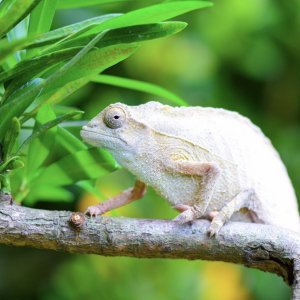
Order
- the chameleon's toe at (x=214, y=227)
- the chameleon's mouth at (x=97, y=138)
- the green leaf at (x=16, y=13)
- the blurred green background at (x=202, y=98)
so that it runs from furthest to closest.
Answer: the blurred green background at (x=202, y=98) → the chameleon's mouth at (x=97, y=138) → the chameleon's toe at (x=214, y=227) → the green leaf at (x=16, y=13)

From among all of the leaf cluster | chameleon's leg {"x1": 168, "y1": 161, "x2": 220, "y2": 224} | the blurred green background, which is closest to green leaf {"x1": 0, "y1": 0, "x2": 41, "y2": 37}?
the leaf cluster

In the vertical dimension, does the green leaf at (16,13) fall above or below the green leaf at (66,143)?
above

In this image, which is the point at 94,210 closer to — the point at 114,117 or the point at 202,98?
the point at 114,117

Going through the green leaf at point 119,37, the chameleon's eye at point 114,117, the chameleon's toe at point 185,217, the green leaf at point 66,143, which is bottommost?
the chameleon's toe at point 185,217

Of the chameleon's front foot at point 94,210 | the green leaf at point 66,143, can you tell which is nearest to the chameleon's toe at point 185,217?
the chameleon's front foot at point 94,210

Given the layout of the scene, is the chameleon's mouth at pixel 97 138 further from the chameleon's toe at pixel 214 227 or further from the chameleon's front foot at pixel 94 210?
the chameleon's toe at pixel 214 227

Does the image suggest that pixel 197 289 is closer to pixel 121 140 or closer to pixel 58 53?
pixel 121 140

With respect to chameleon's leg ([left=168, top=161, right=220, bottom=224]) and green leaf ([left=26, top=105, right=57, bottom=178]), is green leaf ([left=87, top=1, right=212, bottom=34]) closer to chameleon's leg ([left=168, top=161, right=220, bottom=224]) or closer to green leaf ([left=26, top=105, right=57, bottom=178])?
green leaf ([left=26, top=105, right=57, bottom=178])
